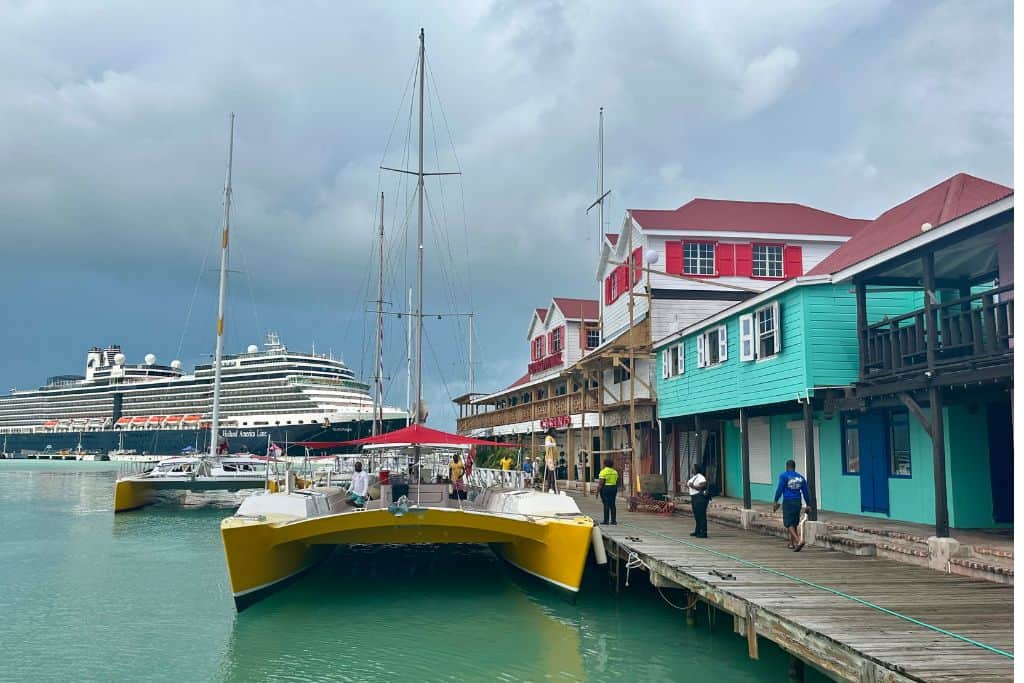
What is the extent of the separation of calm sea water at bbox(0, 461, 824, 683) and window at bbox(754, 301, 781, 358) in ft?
17.4

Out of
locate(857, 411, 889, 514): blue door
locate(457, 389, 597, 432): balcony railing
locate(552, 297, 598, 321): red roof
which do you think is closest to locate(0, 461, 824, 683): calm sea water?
locate(857, 411, 889, 514): blue door

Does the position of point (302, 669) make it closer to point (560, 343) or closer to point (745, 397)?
point (745, 397)

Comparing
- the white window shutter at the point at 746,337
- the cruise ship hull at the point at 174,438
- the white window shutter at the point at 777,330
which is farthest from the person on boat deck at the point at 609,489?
the cruise ship hull at the point at 174,438

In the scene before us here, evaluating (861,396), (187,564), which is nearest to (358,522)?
(861,396)

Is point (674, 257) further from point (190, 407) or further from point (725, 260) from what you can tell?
point (190, 407)

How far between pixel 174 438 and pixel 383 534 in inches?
3892

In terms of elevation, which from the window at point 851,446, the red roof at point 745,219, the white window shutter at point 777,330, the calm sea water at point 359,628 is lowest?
the calm sea water at point 359,628

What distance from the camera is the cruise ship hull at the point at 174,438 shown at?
299ft

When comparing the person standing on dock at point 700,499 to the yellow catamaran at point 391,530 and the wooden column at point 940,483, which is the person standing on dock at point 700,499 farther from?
the wooden column at point 940,483

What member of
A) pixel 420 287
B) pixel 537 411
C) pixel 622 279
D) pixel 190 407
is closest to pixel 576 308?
pixel 537 411

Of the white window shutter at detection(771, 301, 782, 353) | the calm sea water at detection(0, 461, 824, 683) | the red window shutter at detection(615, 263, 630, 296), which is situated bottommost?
the calm sea water at detection(0, 461, 824, 683)

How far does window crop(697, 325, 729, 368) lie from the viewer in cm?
1936

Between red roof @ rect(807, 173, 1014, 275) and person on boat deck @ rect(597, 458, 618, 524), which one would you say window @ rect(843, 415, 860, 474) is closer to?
red roof @ rect(807, 173, 1014, 275)

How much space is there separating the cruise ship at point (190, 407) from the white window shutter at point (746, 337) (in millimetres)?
71023
